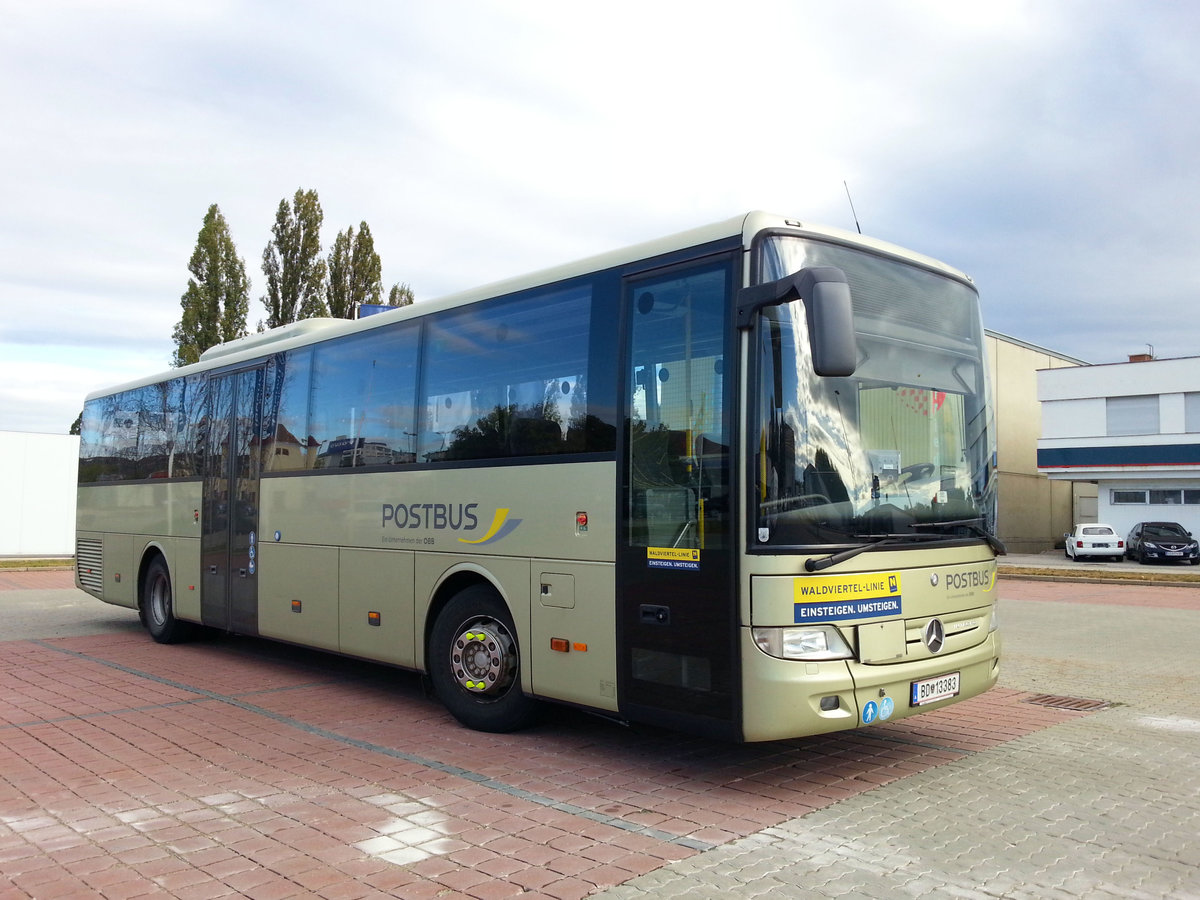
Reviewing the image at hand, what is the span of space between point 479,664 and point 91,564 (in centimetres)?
937

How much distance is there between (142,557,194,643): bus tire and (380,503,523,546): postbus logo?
16.6 feet

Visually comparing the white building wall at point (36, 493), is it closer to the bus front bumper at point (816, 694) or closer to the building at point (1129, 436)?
the bus front bumper at point (816, 694)

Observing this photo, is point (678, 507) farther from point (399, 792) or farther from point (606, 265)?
point (399, 792)

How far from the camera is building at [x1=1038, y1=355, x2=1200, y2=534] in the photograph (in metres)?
41.8

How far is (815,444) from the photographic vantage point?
5.68m

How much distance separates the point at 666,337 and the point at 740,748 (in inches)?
117

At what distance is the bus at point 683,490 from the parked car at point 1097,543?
3553cm

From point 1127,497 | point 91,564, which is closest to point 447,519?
point 91,564

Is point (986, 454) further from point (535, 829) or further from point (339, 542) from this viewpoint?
point (339, 542)

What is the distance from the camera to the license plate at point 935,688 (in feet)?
19.7

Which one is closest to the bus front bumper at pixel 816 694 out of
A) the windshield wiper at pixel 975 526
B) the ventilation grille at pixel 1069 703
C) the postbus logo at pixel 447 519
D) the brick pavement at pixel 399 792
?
the brick pavement at pixel 399 792

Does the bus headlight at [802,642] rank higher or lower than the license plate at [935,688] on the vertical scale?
higher

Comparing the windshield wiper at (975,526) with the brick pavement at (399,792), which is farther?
the windshield wiper at (975,526)

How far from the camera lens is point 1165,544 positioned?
37.2 metres
